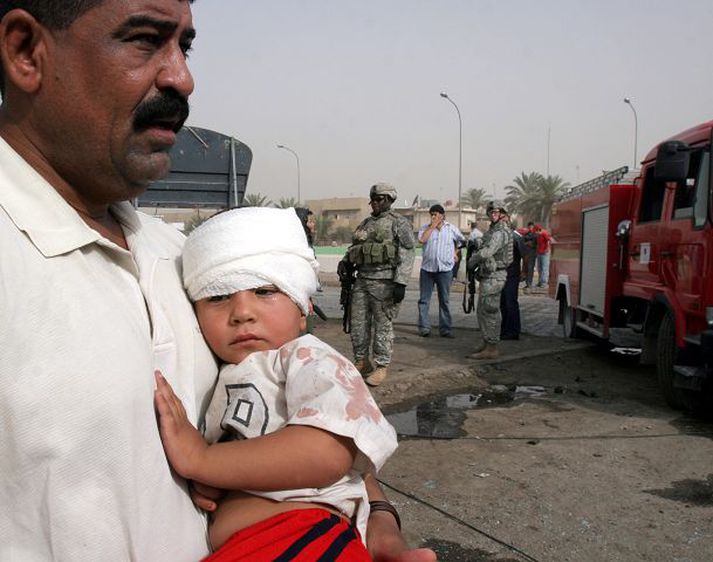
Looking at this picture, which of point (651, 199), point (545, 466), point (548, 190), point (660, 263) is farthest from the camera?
point (548, 190)

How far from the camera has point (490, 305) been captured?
844cm

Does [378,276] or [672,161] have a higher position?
[672,161]

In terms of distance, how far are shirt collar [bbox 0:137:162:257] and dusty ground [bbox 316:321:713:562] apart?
9.72 ft

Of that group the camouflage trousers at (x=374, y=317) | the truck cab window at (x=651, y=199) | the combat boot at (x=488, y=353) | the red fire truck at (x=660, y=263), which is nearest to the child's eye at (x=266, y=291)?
the red fire truck at (x=660, y=263)

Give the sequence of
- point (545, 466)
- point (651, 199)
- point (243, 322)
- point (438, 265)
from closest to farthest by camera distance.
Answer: point (243, 322) → point (545, 466) → point (651, 199) → point (438, 265)

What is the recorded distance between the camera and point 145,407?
113 cm

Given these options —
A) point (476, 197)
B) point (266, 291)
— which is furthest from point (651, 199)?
point (476, 197)

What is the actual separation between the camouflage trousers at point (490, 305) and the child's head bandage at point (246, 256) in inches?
274

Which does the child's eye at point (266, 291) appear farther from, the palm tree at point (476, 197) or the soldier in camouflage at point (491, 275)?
the palm tree at point (476, 197)

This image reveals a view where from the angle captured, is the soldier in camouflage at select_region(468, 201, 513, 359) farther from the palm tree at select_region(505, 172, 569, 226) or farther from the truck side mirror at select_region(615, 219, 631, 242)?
the palm tree at select_region(505, 172, 569, 226)

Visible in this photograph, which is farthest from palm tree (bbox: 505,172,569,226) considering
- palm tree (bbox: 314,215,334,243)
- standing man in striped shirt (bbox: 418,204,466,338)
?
standing man in striped shirt (bbox: 418,204,466,338)

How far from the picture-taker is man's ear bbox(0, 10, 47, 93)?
1.14 meters

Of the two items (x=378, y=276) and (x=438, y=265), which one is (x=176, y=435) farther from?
(x=438, y=265)

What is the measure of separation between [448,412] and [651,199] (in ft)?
10.0
